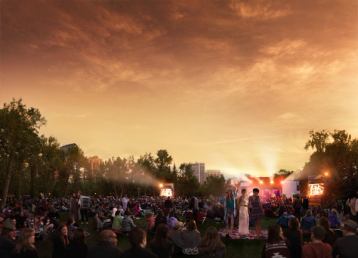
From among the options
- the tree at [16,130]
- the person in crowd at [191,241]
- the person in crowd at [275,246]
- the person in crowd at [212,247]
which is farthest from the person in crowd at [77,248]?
the tree at [16,130]

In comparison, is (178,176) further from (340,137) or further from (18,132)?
(18,132)

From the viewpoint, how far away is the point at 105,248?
23.7 ft

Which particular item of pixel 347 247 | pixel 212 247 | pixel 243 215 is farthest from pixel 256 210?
pixel 347 247

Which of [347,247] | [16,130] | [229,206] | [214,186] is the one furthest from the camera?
[214,186]

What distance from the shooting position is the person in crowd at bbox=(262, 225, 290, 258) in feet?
24.6

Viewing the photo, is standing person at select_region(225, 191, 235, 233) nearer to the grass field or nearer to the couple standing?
the couple standing

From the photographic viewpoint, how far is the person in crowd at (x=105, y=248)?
715 cm

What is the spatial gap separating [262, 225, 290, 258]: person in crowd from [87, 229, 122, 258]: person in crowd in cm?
237

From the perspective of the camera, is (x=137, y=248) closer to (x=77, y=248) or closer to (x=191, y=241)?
(x=77, y=248)

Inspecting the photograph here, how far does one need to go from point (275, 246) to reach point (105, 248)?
268 cm

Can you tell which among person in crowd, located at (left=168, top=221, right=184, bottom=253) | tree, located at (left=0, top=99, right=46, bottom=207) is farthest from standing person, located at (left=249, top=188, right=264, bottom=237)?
tree, located at (left=0, top=99, right=46, bottom=207)

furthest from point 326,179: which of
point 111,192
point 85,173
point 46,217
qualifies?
point 85,173

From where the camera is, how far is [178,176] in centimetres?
10469

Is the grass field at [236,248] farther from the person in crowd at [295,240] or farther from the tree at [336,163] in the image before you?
the tree at [336,163]
